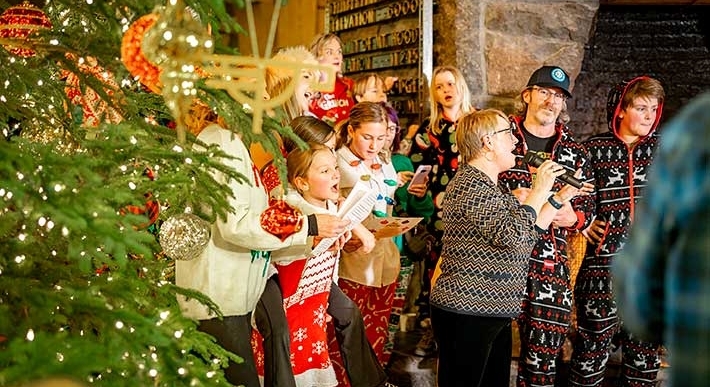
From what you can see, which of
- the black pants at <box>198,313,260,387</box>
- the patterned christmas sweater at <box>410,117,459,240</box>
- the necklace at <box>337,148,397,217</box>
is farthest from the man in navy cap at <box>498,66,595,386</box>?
the black pants at <box>198,313,260,387</box>

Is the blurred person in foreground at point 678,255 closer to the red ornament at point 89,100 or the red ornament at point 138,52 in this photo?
the red ornament at point 138,52

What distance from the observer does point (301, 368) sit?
3.94 m

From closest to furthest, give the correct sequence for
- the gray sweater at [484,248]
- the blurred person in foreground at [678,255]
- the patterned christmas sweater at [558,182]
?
the blurred person in foreground at [678,255], the gray sweater at [484,248], the patterned christmas sweater at [558,182]

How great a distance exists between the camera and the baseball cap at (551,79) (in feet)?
14.9

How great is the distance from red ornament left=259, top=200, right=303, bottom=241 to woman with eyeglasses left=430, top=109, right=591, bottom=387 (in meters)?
0.91

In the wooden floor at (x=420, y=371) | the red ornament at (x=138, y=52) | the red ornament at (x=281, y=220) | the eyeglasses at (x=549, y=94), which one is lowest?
the wooden floor at (x=420, y=371)

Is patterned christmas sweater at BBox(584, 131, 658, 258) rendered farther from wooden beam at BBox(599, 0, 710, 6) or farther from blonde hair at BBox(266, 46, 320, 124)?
wooden beam at BBox(599, 0, 710, 6)

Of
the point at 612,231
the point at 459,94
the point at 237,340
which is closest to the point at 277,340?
the point at 237,340

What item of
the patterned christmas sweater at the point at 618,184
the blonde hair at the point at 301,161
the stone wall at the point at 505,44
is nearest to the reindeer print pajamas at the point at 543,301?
the patterned christmas sweater at the point at 618,184

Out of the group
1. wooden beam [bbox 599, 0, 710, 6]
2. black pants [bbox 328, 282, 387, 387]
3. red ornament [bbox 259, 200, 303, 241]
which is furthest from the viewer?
wooden beam [bbox 599, 0, 710, 6]

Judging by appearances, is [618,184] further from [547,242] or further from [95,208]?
[95,208]

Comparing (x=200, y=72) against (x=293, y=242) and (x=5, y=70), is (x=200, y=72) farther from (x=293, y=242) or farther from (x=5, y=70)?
(x=293, y=242)

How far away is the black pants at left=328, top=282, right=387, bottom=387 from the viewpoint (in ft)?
13.7

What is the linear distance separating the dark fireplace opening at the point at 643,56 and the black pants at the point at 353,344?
2584 mm
